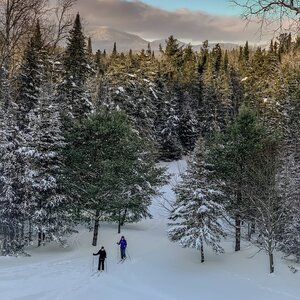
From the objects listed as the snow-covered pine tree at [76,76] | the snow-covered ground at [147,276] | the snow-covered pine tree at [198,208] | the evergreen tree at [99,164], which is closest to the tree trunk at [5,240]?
the snow-covered ground at [147,276]

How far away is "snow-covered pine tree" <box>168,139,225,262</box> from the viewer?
21891 millimetres

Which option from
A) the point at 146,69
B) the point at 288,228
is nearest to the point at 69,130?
the point at 288,228

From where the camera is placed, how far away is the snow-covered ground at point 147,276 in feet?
56.1

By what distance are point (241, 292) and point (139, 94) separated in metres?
38.9

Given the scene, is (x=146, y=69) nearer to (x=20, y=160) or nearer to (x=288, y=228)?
(x=20, y=160)

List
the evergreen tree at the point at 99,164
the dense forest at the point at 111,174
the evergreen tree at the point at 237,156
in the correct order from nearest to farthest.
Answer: the dense forest at the point at 111,174, the evergreen tree at the point at 237,156, the evergreen tree at the point at 99,164

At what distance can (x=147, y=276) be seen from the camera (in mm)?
20578

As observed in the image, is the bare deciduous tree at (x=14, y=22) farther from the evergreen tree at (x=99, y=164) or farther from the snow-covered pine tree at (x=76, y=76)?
the snow-covered pine tree at (x=76, y=76)

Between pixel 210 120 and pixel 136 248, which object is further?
pixel 210 120

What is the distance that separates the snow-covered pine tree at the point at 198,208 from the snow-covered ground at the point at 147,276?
1611mm

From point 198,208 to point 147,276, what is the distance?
15.3ft

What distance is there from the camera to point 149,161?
3281cm

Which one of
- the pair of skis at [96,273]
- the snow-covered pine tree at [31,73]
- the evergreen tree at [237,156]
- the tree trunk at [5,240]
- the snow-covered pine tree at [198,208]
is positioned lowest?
the pair of skis at [96,273]

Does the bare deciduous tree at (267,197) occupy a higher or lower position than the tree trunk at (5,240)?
higher
